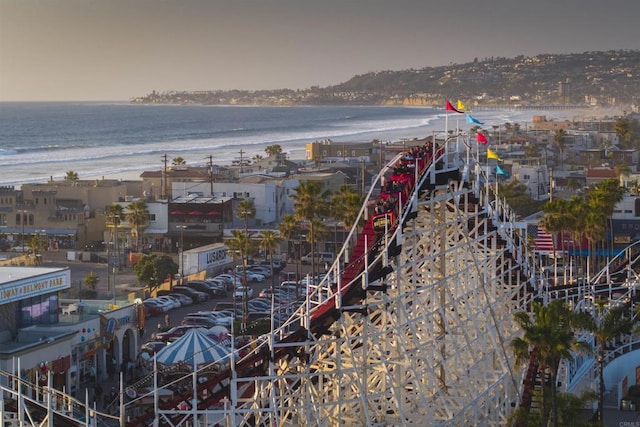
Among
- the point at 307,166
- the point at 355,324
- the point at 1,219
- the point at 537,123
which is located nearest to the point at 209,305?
the point at 1,219

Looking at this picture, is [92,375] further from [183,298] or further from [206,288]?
[206,288]

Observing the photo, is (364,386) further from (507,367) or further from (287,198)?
(287,198)

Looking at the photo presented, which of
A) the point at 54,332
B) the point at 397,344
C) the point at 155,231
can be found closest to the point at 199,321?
the point at 54,332

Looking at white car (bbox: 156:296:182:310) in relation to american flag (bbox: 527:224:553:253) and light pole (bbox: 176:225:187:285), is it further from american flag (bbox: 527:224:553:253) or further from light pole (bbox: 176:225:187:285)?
american flag (bbox: 527:224:553:253)

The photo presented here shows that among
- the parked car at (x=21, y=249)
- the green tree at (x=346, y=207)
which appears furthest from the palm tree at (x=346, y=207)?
the parked car at (x=21, y=249)

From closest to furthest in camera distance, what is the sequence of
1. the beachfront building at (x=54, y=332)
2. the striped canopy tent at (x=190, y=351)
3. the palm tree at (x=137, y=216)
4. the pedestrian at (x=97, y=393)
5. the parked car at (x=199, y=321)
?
the striped canopy tent at (x=190, y=351) < the beachfront building at (x=54, y=332) < the pedestrian at (x=97, y=393) < the parked car at (x=199, y=321) < the palm tree at (x=137, y=216)

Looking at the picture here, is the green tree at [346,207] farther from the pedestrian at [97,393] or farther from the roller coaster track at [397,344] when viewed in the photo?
the roller coaster track at [397,344]
